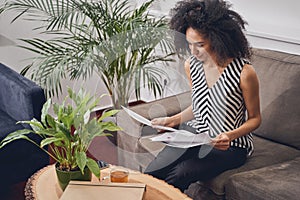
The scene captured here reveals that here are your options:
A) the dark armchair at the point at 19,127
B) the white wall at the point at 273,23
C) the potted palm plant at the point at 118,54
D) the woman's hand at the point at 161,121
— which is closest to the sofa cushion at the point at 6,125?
the dark armchair at the point at 19,127

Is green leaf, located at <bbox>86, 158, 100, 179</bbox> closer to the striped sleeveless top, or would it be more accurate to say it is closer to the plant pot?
the plant pot

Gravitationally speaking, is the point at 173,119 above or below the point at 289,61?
below

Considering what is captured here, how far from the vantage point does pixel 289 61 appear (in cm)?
214

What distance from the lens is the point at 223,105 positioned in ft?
6.55

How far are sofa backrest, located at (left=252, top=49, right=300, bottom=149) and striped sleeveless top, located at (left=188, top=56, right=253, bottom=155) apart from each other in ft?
0.48

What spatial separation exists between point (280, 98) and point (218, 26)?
413 mm

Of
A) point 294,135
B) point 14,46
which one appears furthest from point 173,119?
point 14,46

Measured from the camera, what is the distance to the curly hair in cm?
200

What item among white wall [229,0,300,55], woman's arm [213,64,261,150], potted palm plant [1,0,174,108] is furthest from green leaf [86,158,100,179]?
white wall [229,0,300,55]

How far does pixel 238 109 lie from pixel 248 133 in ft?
0.34

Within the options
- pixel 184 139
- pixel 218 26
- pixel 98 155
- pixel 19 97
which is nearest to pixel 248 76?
pixel 218 26

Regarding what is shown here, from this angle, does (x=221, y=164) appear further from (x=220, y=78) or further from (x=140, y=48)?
(x=140, y=48)

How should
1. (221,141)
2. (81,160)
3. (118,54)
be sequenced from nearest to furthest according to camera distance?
(81,160), (221,141), (118,54)

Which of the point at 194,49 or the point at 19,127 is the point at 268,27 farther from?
the point at 19,127
